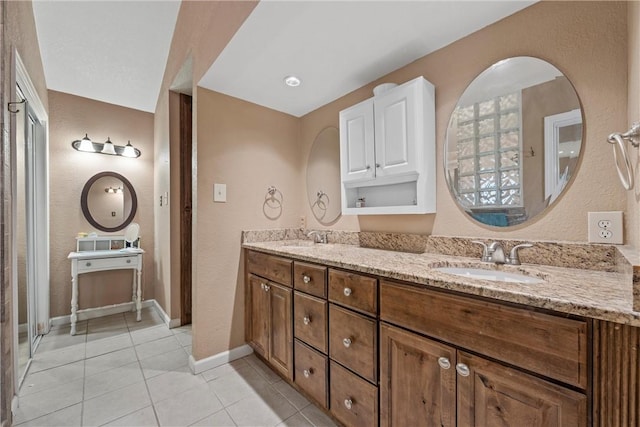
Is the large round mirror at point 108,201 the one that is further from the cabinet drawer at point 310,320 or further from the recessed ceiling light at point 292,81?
the cabinet drawer at point 310,320

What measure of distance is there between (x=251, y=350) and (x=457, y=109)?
224 cm

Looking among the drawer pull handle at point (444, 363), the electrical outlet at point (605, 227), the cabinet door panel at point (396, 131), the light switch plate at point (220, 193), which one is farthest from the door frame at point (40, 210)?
the electrical outlet at point (605, 227)

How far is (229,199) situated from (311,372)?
4.34ft

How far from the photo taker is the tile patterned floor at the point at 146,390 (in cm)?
144

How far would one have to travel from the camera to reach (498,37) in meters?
1.32

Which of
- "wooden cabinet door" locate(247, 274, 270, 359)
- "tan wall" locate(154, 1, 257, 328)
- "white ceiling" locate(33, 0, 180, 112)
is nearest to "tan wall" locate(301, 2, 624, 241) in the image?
"tan wall" locate(154, 1, 257, 328)

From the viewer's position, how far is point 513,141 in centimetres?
127

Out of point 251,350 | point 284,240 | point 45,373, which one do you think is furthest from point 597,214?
point 45,373

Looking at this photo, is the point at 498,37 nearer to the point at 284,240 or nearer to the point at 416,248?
the point at 416,248

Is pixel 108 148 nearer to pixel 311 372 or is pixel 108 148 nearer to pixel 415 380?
pixel 311 372

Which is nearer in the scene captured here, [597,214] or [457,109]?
[597,214]

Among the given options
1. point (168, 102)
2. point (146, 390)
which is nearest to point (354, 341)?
point (146, 390)

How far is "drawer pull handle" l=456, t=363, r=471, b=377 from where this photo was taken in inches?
33.0

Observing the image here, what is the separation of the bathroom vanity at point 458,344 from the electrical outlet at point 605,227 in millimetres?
135
